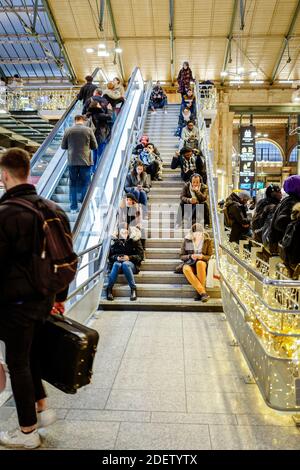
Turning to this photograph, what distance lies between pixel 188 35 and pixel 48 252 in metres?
17.7

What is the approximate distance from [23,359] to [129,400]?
105 cm

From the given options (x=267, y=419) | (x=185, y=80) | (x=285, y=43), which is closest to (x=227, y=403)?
(x=267, y=419)

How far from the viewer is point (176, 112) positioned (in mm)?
13227

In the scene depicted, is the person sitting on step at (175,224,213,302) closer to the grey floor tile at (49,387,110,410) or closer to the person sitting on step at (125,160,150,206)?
the person sitting on step at (125,160,150,206)

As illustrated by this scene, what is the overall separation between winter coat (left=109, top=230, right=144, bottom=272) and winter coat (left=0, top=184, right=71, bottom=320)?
3728mm

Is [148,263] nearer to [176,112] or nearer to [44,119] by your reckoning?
[176,112]

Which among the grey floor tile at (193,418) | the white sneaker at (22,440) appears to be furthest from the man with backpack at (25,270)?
the grey floor tile at (193,418)

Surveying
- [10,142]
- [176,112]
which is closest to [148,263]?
[176,112]

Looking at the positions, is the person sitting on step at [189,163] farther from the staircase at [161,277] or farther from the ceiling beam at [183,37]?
the ceiling beam at [183,37]

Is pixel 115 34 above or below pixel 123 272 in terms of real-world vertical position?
above

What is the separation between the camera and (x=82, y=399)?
3.04m

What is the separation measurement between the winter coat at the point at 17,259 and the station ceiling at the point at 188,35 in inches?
616

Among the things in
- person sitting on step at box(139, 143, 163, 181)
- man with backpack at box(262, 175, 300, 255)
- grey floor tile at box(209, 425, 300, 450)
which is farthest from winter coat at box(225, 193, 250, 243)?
grey floor tile at box(209, 425, 300, 450)

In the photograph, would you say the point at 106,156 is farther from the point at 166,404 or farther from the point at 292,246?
the point at 166,404
